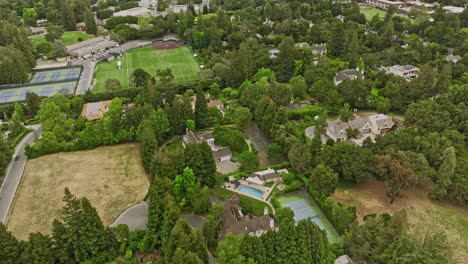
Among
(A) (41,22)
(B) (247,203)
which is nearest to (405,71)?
(B) (247,203)

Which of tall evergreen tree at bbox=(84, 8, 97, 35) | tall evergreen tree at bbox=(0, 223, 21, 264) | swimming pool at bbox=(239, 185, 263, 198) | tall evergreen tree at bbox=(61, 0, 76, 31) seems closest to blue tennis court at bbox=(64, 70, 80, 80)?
tall evergreen tree at bbox=(84, 8, 97, 35)

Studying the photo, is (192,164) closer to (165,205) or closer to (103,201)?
(165,205)

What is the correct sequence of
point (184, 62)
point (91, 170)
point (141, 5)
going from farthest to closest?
point (141, 5) → point (184, 62) → point (91, 170)

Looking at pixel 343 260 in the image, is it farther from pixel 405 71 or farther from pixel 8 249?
pixel 405 71

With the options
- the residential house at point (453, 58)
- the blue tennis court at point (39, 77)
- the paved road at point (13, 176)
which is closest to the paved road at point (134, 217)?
the paved road at point (13, 176)

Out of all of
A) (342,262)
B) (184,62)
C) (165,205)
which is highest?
(165,205)

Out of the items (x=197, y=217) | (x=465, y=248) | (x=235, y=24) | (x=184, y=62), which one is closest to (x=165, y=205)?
(x=197, y=217)

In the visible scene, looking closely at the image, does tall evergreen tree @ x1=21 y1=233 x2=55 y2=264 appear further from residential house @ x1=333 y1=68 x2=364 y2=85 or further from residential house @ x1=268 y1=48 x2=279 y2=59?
residential house @ x1=268 y1=48 x2=279 y2=59

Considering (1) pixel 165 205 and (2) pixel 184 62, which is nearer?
(1) pixel 165 205
